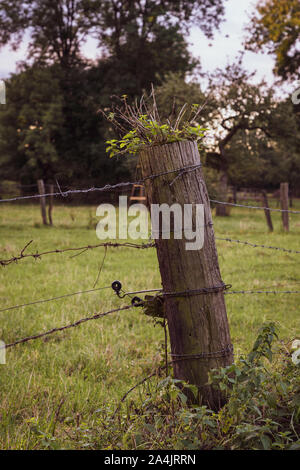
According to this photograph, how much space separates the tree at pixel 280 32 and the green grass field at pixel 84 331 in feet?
63.5

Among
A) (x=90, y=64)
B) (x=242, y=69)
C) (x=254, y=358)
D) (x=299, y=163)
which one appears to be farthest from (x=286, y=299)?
(x=299, y=163)

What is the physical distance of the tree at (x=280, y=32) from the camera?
24.0 metres

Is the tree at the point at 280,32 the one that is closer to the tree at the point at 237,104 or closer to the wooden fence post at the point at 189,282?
the tree at the point at 237,104

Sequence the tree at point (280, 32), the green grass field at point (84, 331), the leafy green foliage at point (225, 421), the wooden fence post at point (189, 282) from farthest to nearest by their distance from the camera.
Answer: the tree at point (280, 32), the green grass field at point (84, 331), the wooden fence post at point (189, 282), the leafy green foliage at point (225, 421)

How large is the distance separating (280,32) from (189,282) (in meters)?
26.8

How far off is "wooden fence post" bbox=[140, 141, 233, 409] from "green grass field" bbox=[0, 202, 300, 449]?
23.0 inches

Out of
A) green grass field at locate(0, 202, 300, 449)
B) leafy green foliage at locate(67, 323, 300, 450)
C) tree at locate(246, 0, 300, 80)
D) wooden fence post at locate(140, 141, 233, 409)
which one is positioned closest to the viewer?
leafy green foliage at locate(67, 323, 300, 450)

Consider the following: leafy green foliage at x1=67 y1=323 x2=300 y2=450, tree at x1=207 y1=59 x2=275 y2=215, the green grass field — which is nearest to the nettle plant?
the green grass field

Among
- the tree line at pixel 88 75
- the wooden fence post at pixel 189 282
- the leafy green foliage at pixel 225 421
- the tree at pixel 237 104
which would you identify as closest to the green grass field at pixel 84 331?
the leafy green foliage at pixel 225 421

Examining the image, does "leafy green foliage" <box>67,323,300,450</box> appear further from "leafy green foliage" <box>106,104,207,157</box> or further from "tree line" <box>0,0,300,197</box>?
"tree line" <box>0,0,300,197</box>

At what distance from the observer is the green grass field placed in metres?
3.03

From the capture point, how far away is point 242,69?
2681 cm
